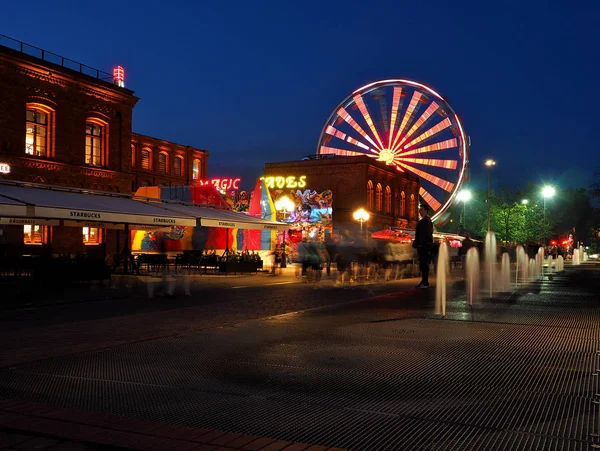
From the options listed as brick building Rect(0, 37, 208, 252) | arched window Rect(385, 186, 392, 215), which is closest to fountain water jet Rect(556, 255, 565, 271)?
arched window Rect(385, 186, 392, 215)

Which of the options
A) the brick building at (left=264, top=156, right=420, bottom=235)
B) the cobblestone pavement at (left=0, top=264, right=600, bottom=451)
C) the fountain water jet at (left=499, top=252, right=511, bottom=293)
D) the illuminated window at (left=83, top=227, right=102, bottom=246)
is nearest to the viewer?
the cobblestone pavement at (left=0, top=264, right=600, bottom=451)

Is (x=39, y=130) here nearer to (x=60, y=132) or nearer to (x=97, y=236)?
(x=60, y=132)

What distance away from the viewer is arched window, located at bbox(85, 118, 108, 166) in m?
32.0

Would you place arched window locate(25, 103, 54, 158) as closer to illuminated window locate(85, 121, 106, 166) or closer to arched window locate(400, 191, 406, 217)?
illuminated window locate(85, 121, 106, 166)

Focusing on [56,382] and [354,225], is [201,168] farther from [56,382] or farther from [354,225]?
[56,382]

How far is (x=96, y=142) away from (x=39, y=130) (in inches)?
143

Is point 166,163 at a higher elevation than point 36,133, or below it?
higher

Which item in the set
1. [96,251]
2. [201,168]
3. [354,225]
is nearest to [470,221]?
[354,225]

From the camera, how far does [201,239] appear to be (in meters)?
35.7

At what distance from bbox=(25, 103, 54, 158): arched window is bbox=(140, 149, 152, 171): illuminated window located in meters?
21.0

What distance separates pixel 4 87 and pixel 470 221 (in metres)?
76.9

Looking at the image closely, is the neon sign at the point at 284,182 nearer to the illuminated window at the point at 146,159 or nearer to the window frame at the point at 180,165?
the window frame at the point at 180,165

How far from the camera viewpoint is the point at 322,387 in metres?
5.10

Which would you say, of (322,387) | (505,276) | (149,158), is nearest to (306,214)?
(149,158)
